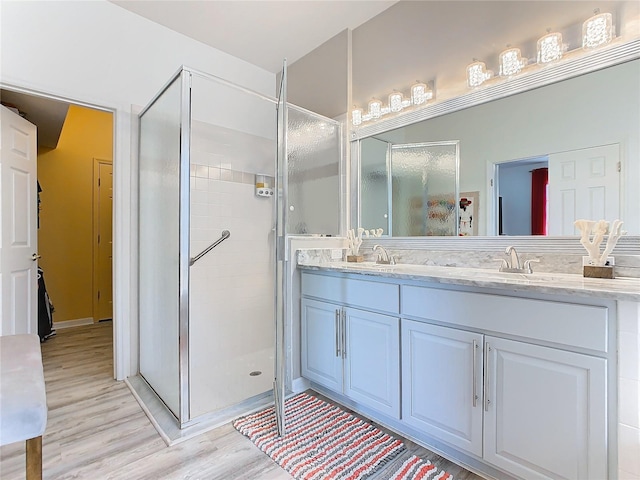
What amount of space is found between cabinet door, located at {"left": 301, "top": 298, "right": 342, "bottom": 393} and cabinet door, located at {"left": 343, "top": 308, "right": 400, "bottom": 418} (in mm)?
81

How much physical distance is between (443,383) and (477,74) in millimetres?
1751

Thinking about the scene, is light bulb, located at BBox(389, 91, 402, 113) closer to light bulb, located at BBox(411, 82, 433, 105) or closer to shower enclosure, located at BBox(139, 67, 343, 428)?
light bulb, located at BBox(411, 82, 433, 105)

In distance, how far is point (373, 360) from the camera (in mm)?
1772

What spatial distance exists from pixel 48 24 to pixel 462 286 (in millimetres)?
2961

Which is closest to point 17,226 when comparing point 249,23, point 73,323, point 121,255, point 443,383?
point 121,255

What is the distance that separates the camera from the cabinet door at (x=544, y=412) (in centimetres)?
109

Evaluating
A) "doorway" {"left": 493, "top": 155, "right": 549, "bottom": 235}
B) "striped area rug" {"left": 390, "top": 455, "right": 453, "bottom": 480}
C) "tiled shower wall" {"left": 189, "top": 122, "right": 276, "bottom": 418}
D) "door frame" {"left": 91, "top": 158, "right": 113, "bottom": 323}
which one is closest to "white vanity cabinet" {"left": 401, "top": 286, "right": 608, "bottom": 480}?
"striped area rug" {"left": 390, "top": 455, "right": 453, "bottom": 480}

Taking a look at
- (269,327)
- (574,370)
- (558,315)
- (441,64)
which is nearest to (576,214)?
(558,315)

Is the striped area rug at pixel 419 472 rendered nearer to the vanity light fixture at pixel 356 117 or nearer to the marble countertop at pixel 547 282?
the marble countertop at pixel 547 282

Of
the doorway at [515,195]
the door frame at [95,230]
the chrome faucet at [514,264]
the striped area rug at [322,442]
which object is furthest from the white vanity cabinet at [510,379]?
the door frame at [95,230]

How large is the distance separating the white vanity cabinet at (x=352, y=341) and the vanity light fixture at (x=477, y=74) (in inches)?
52.4

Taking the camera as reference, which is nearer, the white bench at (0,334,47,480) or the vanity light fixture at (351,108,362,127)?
the white bench at (0,334,47,480)

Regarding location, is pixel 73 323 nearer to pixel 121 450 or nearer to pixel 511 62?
pixel 121 450

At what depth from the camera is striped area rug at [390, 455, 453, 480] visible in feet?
4.60
